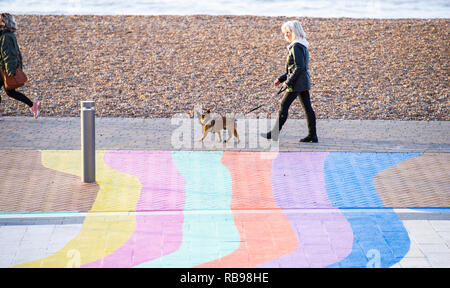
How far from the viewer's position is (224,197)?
24.9 ft

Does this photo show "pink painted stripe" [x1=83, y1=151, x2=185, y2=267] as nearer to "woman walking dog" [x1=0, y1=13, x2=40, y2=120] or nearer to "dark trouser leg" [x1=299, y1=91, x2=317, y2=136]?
"dark trouser leg" [x1=299, y1=91, x2=317, y2=136]

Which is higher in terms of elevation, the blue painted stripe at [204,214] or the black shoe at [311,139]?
the blue painted stripe at [204,214]

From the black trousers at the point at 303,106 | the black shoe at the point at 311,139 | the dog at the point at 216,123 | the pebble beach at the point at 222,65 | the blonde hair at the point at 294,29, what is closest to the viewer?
the blonde hair at the point at 294,29

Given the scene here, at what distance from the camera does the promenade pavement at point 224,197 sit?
19.8 ft

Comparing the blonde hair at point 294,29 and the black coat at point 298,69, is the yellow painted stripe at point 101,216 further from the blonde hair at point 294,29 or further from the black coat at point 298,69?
the blonde hair at point 294,29

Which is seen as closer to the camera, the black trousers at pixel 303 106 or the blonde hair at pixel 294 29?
the blonde hair at pixel 294 29

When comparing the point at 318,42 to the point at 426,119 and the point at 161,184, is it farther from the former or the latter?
the point at 161,184

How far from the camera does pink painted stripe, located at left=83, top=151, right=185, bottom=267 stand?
19.5 feet

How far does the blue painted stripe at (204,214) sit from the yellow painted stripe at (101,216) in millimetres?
590

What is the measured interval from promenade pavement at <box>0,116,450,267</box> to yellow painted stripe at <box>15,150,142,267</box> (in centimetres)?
1

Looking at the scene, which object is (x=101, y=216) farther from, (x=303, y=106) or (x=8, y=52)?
(x=8, y=52)

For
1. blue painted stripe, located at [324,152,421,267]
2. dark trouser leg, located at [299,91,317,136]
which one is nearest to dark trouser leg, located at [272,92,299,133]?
dark trouser leg, located at [299,91,317,136]

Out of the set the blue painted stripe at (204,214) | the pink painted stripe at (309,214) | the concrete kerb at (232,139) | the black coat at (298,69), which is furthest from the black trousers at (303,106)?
the blue painted stripe at (204,214)

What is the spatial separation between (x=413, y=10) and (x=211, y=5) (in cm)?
549
